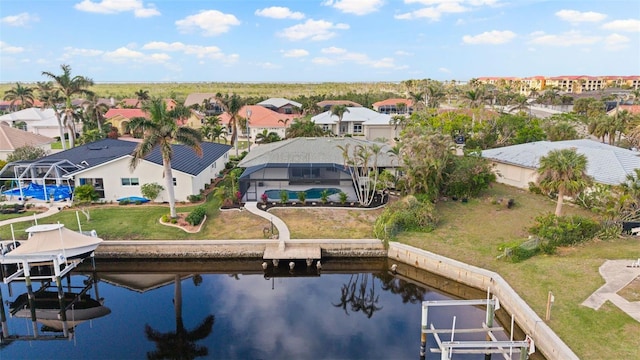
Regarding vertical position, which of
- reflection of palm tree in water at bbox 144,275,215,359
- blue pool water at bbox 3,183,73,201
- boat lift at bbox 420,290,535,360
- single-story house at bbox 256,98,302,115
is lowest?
reflection of palm tree in water at bbox 144,275,215,359

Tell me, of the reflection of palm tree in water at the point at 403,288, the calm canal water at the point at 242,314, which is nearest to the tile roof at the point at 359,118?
the calm canal water at the point at 242,314

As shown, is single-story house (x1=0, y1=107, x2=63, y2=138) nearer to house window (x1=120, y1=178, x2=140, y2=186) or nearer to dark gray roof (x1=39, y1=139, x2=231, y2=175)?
dark gray roof (x1=39, y1=139, x2=231, y2=175)

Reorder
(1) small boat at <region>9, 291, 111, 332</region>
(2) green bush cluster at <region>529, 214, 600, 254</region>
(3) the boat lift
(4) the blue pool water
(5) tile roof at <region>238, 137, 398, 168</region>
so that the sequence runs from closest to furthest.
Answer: (3) the boat lift → (1) small boat at <region>9, 291, 111, 332</region> → (2) green bush cluster at <region>529, 214, 600, 254</region> → (4) the blue pool water → (5) tile roof at <region>238, 137, 398, 168</region>

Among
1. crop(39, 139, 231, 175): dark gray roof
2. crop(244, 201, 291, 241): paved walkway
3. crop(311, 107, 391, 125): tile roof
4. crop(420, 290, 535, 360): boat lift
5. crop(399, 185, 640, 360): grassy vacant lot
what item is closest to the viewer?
crop(420, 290, 535, 360): boat lift

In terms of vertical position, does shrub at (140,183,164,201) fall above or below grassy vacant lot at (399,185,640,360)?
above

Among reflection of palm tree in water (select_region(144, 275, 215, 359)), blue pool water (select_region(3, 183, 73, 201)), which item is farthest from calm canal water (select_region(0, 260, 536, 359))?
blue pool water (select_region(3, 183, 73, 201))

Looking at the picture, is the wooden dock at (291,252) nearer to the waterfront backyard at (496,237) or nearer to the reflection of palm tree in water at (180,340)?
the waterfront backyard at (496,237)

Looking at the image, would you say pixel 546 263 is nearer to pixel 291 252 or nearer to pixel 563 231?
pixel 563 231

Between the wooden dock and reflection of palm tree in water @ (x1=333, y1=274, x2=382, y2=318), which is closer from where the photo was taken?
reflection of palm tree in water @ (x1=333, y1=274, x2=382, y2=318)

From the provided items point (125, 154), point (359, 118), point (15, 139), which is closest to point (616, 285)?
point (125, 154)
